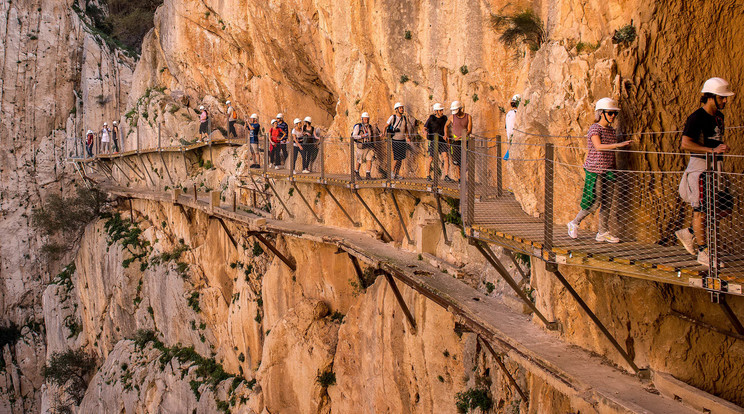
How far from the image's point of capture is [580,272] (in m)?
6.84

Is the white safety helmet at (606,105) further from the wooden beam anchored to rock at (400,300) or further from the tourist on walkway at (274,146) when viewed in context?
the tourist on walkway at (274,146)

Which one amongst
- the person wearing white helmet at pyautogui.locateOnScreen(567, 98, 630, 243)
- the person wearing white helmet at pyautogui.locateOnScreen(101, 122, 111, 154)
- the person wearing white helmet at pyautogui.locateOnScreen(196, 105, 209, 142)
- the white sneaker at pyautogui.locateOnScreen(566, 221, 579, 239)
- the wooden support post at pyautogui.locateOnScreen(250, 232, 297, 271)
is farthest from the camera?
the person wearing white helmet at pyautogui.locateOnScreen(101, 122, 111, 154)

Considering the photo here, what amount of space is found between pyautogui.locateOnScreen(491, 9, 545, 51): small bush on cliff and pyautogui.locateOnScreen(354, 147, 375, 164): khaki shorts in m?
3.91

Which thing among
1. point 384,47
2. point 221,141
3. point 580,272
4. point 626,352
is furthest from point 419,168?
point 221,141

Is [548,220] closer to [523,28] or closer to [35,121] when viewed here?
[523,28]

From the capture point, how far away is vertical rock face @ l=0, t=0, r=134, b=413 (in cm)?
3922

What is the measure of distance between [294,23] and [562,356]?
51.4ft

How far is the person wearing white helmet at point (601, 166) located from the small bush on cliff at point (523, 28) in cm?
398

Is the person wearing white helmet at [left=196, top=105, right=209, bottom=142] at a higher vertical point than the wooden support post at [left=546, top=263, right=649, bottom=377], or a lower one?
higher

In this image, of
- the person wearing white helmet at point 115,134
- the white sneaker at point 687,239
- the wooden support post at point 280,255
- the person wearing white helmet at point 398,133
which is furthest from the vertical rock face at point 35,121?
the white sneaker at point 687,239

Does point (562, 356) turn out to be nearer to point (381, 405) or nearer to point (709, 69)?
point (709, 69)

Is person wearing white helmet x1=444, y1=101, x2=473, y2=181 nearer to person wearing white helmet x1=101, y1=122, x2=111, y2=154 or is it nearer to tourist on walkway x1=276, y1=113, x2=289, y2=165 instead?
tourist on walkway x1=276, y1=113, x2=289, y2=165

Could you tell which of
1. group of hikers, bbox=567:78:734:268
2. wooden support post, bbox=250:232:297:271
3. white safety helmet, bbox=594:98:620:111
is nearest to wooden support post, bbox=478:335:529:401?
group of hikers, bbox=567:78:734:268

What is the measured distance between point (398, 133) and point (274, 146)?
23.5ft
